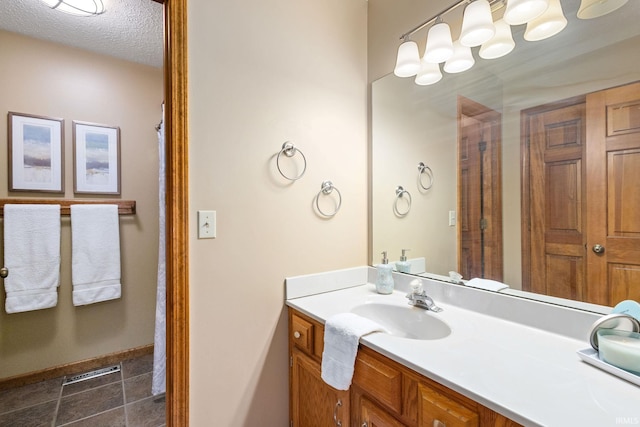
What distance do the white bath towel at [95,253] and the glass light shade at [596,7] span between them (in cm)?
283

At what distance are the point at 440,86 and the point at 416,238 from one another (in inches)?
30.7

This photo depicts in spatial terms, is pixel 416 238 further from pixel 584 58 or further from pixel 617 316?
pixel 584 58

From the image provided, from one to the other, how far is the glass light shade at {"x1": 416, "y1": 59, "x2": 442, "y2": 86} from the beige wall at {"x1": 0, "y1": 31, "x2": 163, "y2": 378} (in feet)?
7.09

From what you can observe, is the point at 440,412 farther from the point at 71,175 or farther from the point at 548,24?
the point at 71,175

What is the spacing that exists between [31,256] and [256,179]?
182 cm

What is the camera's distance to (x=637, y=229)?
0.88 metres

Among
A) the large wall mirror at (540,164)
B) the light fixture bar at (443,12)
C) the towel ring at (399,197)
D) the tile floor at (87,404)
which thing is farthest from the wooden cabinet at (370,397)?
the light fixture bar at (443,12)

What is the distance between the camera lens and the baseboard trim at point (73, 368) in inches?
76.6

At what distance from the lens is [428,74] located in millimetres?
1430

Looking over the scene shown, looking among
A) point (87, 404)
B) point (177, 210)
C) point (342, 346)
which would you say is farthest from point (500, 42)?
point (87, 404)

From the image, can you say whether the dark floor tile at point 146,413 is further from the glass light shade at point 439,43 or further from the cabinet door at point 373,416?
the glass light shade at point 439,43

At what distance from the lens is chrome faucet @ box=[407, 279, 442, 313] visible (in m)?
1.22

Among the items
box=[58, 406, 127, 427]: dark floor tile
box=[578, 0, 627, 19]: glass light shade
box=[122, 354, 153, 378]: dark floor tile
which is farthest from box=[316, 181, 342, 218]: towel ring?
box=[122, 354, 153, 378]: dark floor tile

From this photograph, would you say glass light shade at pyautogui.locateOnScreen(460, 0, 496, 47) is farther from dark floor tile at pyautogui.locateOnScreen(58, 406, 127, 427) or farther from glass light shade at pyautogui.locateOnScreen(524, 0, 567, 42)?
dark floor tile at pyautogui.locateOnScreen(58, 406, 127, 427)
